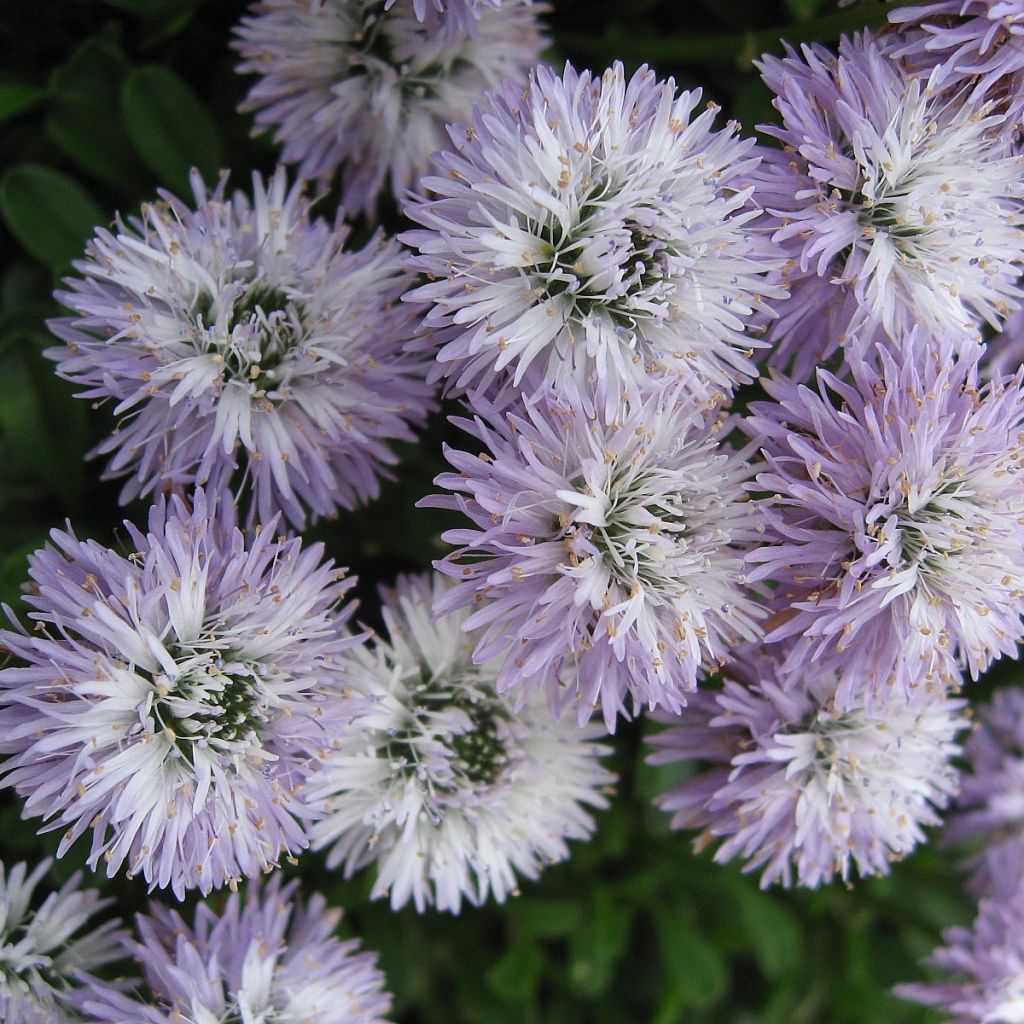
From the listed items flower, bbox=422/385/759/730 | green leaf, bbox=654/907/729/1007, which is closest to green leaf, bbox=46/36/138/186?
flower, bbox=422/385/759/730

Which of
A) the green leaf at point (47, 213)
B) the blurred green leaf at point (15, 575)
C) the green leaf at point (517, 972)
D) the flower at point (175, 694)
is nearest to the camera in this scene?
the flower at point (175, 694)

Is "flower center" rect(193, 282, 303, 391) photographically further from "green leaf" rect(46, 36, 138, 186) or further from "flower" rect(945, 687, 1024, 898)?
"flower" rect(945, 687, 1024, 898)

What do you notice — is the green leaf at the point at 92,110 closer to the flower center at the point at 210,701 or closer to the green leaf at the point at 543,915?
the flower center at the point at 210,701

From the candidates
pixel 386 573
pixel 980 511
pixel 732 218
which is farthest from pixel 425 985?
pixel 732 218

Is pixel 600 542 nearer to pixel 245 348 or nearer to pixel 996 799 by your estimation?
pixel 245 348

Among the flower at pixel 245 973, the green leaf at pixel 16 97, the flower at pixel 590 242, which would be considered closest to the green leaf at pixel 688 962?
the flower at pixel 245 973

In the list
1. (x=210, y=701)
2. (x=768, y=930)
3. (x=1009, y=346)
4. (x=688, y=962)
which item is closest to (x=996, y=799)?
(x=768, y=930)
